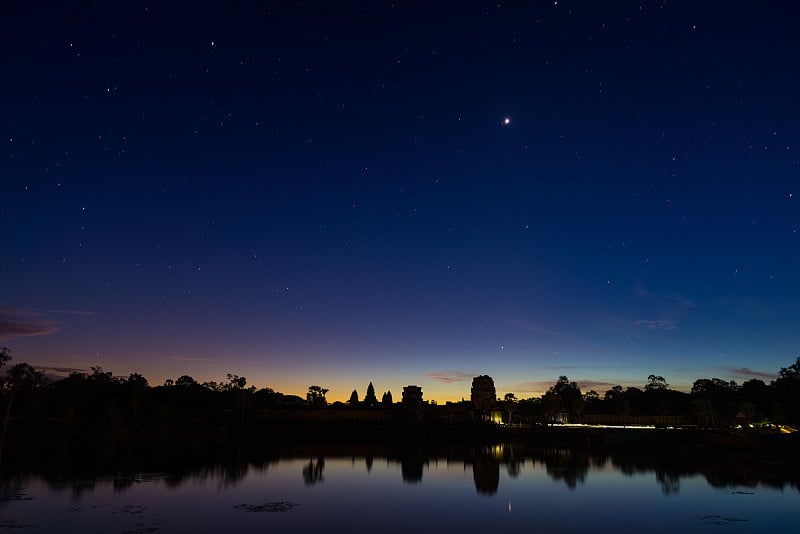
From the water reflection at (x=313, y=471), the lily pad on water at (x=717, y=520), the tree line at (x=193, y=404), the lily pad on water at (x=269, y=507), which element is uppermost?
the tree line at (x=193, y=404)

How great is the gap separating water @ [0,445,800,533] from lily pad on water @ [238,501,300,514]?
0.07 meters

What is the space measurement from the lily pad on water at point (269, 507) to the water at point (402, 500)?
66 mm

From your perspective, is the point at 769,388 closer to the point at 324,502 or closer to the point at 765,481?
the point at 765,481

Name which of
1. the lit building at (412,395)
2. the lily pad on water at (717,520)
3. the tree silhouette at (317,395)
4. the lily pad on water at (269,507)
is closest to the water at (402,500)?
the lily pad on water at (269,507)

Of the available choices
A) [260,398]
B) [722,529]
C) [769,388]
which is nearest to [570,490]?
[722,529]

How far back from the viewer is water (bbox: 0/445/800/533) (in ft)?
106

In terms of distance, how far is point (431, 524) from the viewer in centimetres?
3375

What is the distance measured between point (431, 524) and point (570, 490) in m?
18.4

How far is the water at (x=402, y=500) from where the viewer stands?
32438mm

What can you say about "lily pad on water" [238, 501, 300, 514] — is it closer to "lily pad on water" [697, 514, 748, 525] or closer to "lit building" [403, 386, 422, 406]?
"lily pad on water" [697, 514, 748, 525]

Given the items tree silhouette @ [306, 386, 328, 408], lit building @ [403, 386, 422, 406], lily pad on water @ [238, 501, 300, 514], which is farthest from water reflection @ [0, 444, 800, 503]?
tree silhouette @ [306, 386, 328, 408]

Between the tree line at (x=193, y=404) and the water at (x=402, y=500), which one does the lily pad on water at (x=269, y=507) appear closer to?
the water at (x=402, y=500)

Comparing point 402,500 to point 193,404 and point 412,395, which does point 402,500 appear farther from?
point 193,404

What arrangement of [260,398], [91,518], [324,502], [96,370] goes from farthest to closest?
[260,398] → [96,370] → [324,502] → [91,518]
